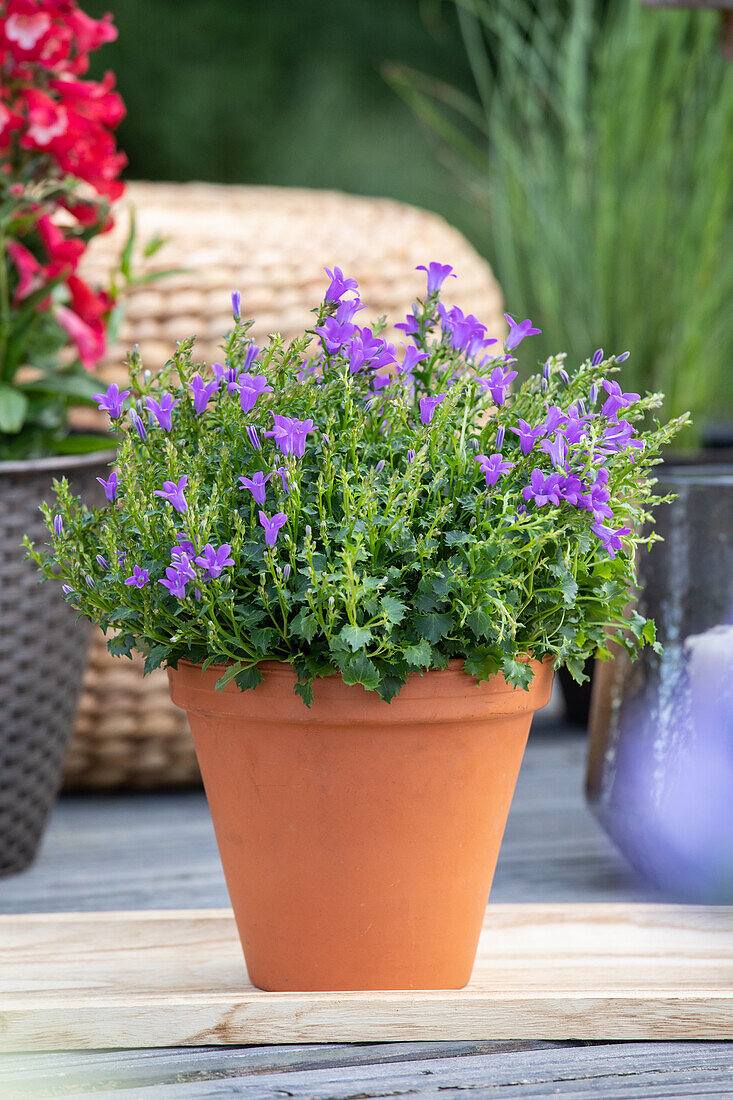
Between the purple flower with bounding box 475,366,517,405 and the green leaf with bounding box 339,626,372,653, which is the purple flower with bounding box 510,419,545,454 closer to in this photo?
the purple flower with bounding box 475,366,517,405

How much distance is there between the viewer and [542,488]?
769mm

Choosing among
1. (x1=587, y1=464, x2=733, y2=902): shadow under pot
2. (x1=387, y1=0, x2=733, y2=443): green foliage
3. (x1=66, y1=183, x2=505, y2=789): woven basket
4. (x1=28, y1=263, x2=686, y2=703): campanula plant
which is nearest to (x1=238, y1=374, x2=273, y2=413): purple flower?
(x1=28, y1=263, x2=686, y2=703): campanula plant

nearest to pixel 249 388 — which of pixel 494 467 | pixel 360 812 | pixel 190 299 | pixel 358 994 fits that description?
pixel 494 467

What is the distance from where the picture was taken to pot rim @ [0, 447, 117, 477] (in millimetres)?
1195

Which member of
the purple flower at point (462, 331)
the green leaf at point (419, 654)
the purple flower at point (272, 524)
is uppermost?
the purple flower at point (462, 331)

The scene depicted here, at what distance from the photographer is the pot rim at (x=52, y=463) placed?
3.92 feet

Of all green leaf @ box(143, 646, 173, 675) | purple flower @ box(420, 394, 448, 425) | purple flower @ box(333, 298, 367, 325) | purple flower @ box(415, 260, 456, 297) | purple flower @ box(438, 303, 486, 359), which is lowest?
green leaf @ box(143, 646, 173, 675)

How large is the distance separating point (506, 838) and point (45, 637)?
0.60 m

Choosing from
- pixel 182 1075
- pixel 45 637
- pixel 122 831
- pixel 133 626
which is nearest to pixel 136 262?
pixel 45 637

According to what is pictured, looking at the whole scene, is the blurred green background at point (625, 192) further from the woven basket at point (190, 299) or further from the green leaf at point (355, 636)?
the green leaf at point (355, 636)

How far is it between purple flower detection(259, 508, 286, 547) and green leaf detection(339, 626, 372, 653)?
0.07m

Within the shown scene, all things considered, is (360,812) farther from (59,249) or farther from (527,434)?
(59,249)

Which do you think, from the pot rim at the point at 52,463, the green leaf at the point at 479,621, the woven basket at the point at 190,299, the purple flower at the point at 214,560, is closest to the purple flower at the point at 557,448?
the green leaf at the point at 479,621

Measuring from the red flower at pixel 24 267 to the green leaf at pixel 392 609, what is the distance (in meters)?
0.71
